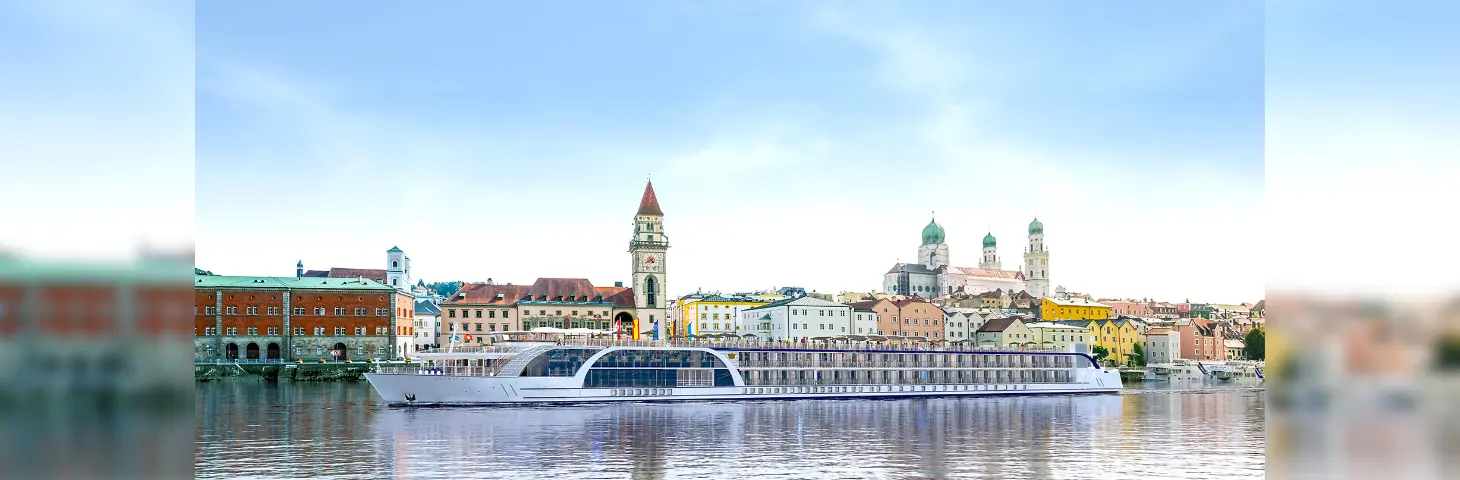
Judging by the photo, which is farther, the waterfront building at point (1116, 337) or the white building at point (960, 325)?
the waterfront building at point (1116, 337)

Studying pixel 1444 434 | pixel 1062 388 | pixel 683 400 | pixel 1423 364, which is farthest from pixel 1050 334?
pixel 1423 364

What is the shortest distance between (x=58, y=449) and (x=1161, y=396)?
57.5m

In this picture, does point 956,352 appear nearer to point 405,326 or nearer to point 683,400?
point 683,400

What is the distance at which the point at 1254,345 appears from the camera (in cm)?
11931

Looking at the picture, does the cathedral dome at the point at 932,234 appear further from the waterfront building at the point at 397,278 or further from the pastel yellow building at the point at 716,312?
Result: the waterfront building at the point at 397,278

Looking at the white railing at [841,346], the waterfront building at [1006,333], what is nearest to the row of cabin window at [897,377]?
the white railing at [841,346]

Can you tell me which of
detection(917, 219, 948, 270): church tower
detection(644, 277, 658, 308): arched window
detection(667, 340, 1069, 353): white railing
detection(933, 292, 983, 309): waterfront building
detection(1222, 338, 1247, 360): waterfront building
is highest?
detection(917, 219, 948, 270): church tower

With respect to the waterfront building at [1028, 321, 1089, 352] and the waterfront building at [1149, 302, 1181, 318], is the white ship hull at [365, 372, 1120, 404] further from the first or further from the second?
the waterfront building at [1149, 302, 1181, 318]

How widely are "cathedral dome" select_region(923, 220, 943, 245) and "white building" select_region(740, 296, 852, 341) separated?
81.4 meters

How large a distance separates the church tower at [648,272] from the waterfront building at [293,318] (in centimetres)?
2395

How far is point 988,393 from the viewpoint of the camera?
220ft

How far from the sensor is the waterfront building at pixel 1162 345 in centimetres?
12519

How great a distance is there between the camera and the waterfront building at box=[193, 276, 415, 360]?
9800cm

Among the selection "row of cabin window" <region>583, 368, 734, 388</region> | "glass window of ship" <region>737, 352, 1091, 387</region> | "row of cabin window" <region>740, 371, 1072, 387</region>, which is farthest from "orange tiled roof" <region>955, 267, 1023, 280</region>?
"row of cabin window" <region>583, 368, 734, 388</region>
